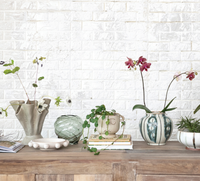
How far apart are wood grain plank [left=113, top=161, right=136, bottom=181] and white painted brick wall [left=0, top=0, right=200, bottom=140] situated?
74 centimetres

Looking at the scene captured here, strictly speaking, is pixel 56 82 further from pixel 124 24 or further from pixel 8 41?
pixel 124 24

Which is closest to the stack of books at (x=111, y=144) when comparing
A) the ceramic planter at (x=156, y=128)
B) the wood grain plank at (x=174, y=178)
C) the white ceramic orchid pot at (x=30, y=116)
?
the ceramic planter at (x=156, y=128)

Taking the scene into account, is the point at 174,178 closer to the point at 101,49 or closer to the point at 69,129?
the point at 69,129

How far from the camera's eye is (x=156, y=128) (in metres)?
1.68

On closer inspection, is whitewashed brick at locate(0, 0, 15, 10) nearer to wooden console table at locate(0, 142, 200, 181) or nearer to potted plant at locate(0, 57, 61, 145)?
potted plant at locate(0, 57, 61, 145)

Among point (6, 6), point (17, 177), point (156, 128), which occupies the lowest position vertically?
point (17, 177)

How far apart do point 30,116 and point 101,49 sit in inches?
31.6

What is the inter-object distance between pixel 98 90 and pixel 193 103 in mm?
789

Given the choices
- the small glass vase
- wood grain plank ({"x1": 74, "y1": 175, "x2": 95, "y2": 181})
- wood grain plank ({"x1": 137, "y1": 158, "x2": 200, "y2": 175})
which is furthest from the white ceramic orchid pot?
wood grain plank ({"x1": 137, "y1": 158, "x2": 200, "y2": 175})

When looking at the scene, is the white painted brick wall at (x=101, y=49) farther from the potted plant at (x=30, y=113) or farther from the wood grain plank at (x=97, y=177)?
the wood grain plank at (x=97, y=177)

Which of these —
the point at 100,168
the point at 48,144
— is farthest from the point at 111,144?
the point at 48,144

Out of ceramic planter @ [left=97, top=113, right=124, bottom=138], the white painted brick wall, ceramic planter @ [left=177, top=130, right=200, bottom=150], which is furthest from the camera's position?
the white painted brick wall

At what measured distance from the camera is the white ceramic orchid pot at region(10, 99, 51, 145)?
5.66 feet

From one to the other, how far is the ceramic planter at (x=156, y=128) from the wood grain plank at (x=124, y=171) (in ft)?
1.21
